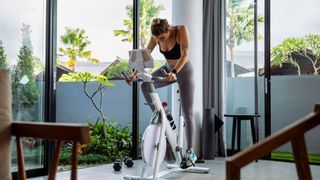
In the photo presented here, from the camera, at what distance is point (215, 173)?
3.95 meters

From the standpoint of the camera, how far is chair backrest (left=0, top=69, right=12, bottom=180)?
1.66 meters

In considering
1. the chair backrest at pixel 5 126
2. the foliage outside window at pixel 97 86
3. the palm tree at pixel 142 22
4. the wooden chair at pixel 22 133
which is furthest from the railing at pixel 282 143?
the foliage outside window at pixel 97 86

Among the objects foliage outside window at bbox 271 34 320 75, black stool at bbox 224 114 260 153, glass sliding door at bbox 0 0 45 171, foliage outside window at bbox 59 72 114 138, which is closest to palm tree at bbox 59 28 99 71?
foliage outside window at bbox 59 72 114 138

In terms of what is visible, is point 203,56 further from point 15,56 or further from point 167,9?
point 15,56

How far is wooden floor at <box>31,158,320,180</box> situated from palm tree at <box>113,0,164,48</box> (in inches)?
66.0

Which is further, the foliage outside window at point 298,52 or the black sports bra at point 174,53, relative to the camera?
the foliage outside window at point 298,52

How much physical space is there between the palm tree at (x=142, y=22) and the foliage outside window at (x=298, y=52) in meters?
1.72

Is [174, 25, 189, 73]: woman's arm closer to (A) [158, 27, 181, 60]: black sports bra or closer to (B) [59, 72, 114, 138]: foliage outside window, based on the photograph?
(A) [158, 27, 181, 60]: black sports bra

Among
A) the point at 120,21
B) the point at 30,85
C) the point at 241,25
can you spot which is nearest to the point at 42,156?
the point at 30,85

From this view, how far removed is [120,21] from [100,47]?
476 mm

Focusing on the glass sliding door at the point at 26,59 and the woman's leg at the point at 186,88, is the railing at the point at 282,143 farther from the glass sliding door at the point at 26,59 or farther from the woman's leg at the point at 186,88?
the glass sliding door at the point at 26,59

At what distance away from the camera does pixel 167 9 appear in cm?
530

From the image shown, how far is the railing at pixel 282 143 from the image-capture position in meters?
1.01

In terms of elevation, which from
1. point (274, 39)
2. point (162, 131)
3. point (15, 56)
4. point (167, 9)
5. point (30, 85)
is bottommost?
point (162, 131)
